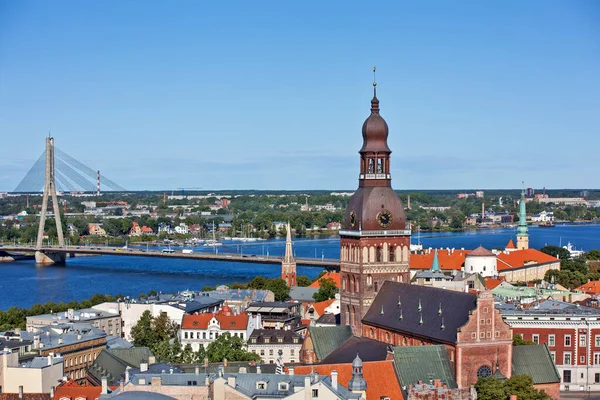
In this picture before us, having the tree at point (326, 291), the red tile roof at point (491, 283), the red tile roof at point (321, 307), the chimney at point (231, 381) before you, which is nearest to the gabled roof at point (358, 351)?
the chimney at point (231, 381)

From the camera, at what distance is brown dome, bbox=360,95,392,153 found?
141 feet

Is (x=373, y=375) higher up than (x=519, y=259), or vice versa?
(x=519, y=259)

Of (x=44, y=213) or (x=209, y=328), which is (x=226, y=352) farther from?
(x=44, y=213)

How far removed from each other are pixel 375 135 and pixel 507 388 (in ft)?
43.0

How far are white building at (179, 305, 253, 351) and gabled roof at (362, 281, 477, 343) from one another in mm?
15483

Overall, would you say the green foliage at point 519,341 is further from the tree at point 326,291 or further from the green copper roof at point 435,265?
the green copper roof at point 435,265

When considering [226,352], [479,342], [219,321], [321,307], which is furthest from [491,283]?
[479,342]

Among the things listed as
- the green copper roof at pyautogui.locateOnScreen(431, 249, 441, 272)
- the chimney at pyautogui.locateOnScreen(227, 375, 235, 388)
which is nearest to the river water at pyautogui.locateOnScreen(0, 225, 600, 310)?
the green copper roof at pyautogui.locateOnScreen(431, 249, 441, 272)

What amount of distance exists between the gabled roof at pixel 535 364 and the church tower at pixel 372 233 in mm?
7035

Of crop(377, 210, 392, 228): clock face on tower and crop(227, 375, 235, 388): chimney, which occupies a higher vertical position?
crop(377, 210, 392, 228): clock face on tower

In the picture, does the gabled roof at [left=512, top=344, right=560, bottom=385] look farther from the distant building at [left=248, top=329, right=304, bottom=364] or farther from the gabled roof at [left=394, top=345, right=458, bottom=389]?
the distant building at [left=248, top=329, right=304, bottom=364]

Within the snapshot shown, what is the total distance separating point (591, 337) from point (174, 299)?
29059mm

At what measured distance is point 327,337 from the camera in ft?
137

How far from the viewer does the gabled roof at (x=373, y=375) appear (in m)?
33.4
